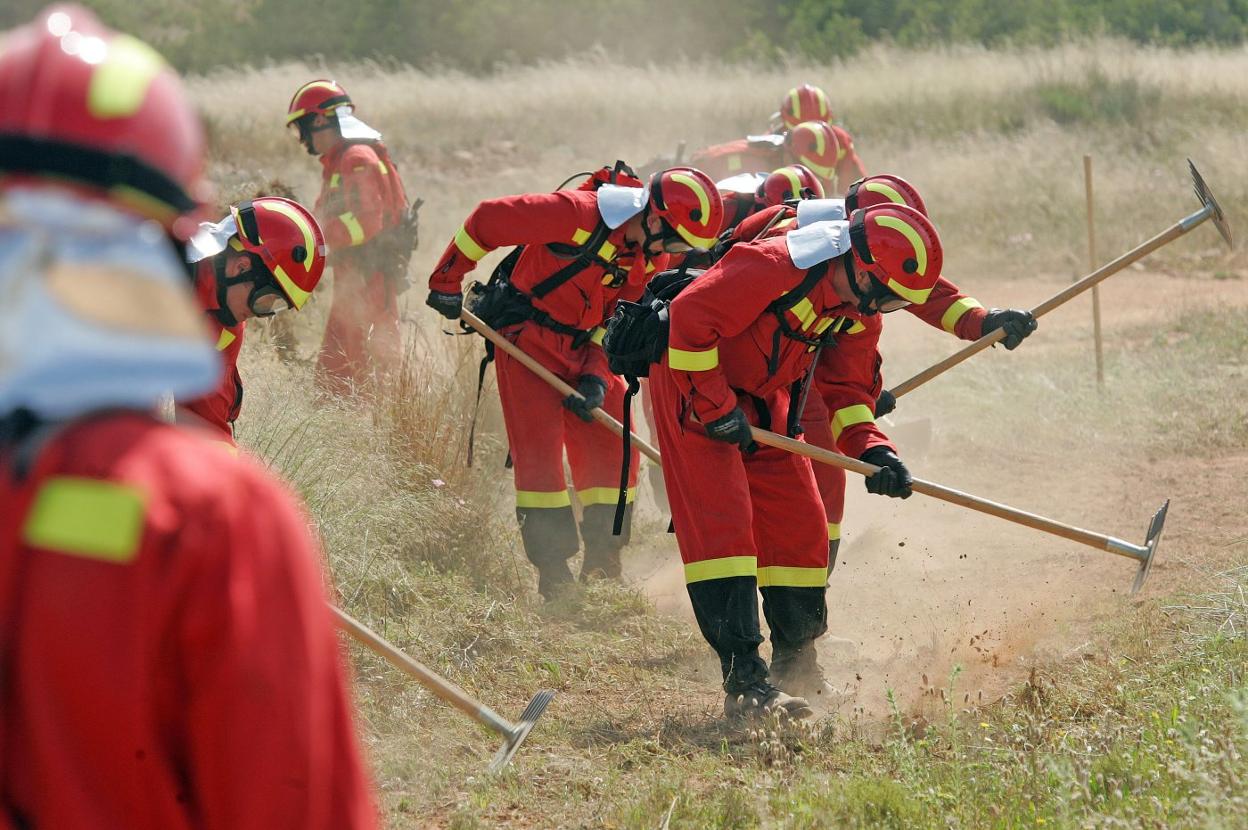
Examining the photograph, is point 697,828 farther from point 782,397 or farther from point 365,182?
point 365,182

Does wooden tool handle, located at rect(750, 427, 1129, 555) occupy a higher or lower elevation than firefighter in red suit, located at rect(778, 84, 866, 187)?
higher

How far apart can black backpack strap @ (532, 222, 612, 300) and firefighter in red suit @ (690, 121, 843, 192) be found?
11.3 ft

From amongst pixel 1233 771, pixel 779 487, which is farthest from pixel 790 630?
pixel 1233 771

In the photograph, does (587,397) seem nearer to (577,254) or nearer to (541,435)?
(541,435)

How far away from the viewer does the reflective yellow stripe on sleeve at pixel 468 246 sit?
6680 millimetres

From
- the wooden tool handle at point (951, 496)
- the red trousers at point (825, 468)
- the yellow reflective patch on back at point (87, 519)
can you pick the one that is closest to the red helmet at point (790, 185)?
the red trousers at point (825, 468)

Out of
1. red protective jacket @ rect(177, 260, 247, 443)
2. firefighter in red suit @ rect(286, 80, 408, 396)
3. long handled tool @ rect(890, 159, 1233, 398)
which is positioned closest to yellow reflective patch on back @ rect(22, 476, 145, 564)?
red protective jacket @ rect(177, 260, 247, 443)

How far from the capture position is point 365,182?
355 inches

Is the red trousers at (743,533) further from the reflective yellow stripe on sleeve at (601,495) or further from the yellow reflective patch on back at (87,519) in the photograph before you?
the yellow reflective patch on back at (87,519)

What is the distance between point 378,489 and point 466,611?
1.01 meters

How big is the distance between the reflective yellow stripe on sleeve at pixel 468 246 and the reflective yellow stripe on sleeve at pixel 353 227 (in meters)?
2.45

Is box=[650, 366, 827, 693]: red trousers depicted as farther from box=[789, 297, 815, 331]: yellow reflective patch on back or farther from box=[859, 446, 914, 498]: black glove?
box=[789, 297, 815, 331]: yellow reflective patch on back

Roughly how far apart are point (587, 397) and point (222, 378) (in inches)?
102

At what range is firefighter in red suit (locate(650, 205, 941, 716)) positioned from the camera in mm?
5055
